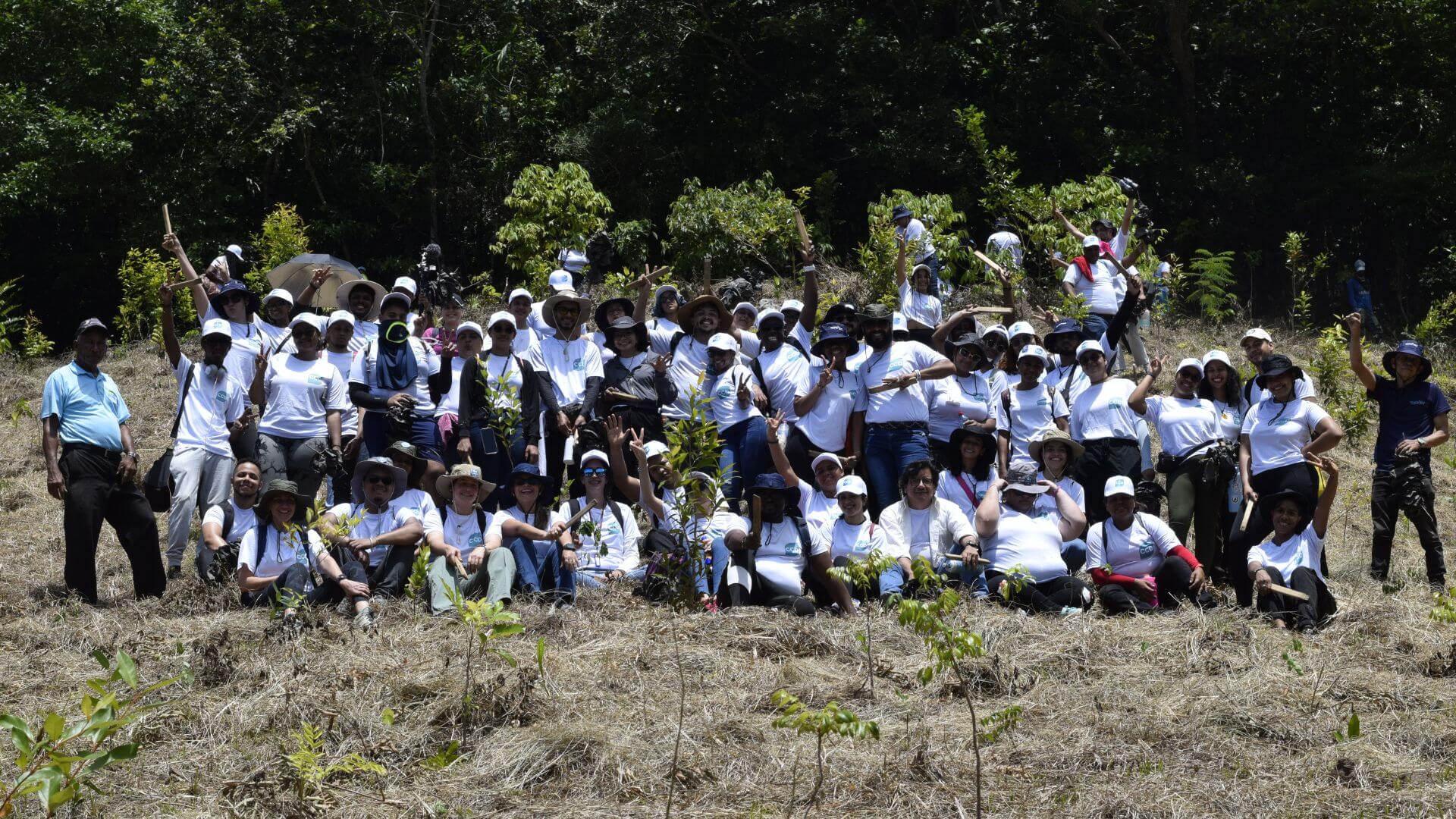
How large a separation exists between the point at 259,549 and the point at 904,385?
13.8 ft

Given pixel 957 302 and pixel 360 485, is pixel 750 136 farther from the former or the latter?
pixel 360 485

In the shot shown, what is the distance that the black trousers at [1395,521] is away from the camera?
354 inches

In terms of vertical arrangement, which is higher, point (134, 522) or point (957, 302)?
point (957, 302)

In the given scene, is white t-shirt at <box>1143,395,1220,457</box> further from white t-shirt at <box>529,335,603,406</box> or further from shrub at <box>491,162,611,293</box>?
shrub at <box>491,162,611,293</box>

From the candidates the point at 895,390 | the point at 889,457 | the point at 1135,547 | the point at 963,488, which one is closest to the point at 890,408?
the point at 895,390

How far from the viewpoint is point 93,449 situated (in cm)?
838

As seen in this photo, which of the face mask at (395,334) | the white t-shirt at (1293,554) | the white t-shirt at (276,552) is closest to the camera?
the white t-shirt at (276,552)

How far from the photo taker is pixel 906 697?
21.9 feet

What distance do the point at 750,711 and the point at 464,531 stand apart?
277cm

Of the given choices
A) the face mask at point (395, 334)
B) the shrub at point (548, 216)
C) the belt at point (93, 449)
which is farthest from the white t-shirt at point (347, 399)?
the shrub at point (548, 216)

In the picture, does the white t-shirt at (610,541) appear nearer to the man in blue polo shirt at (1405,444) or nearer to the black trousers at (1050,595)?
the black trousers at (1050,595)

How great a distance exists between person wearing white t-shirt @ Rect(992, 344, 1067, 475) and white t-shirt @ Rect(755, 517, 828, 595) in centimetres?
179

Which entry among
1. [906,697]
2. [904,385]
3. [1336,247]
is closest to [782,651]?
[906,697]

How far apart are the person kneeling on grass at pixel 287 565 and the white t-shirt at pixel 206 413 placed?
1024mm
